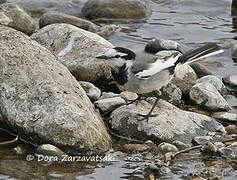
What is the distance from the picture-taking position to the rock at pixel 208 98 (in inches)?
324

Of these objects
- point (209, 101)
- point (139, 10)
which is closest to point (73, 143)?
point (209, 101)

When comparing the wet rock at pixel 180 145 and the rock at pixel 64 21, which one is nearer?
the wet rock at pixel 180 145

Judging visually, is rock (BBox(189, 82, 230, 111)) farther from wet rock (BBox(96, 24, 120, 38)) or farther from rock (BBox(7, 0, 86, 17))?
rock (BBox(7, 0, 86, 17))

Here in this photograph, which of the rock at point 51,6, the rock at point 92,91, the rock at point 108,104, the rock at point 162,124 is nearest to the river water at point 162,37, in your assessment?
the rock at point 51,6

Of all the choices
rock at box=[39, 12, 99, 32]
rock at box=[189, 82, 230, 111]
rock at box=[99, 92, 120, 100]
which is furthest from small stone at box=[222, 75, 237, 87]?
rock at box=[39, 12, 99, 32]

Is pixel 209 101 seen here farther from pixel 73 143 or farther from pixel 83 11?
pixel 83 11

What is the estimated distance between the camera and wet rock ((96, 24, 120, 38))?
452 inches

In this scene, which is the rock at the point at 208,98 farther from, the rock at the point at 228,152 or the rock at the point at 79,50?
the rock at the point at 228,152

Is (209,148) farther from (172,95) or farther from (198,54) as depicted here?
(172,95)

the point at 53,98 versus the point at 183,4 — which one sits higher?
the point at 53,98

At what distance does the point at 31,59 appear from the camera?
275 inches

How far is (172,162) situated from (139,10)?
7138mm

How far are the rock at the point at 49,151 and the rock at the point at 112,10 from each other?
685cm

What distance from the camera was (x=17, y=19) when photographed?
431 inches
